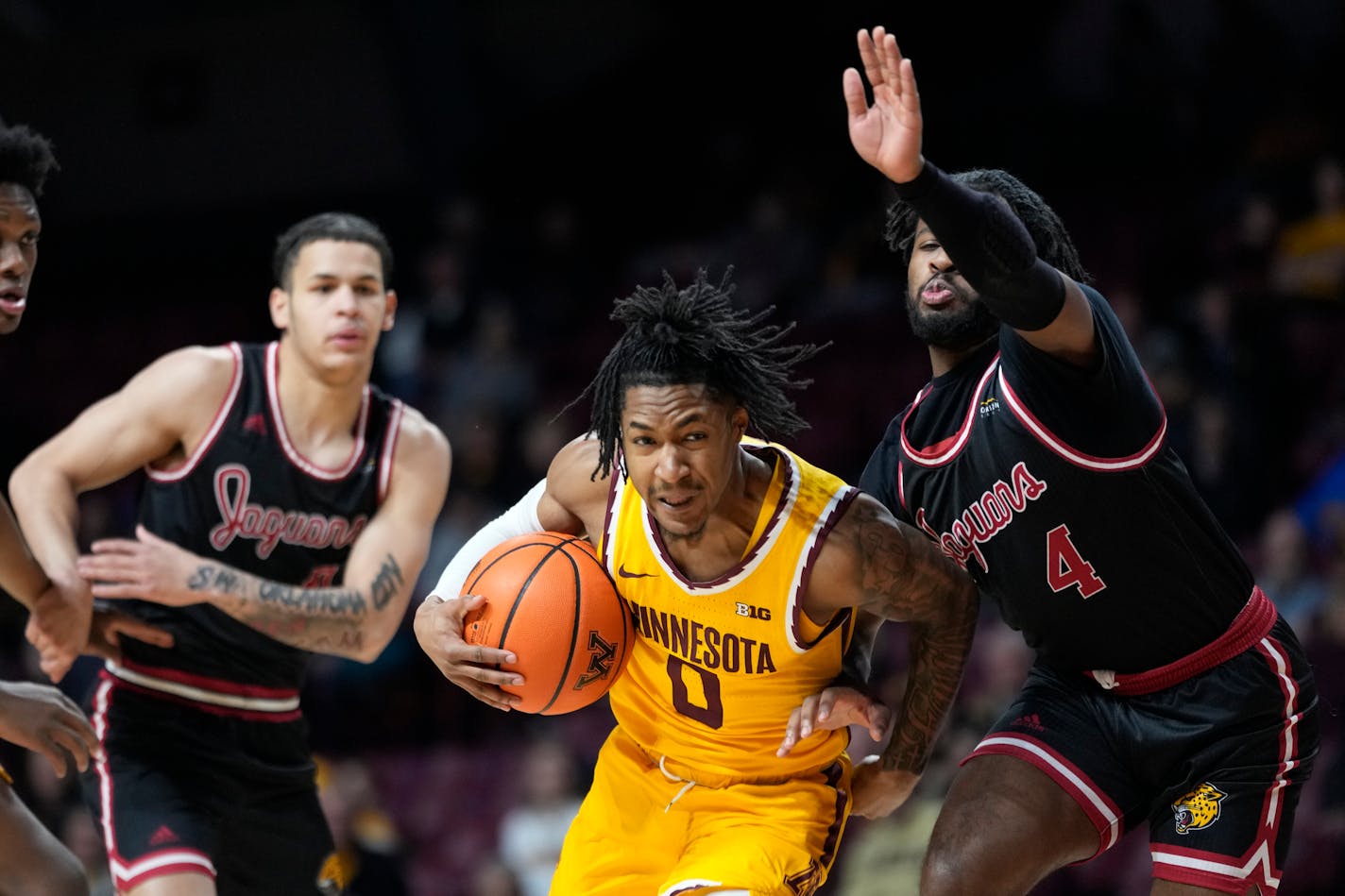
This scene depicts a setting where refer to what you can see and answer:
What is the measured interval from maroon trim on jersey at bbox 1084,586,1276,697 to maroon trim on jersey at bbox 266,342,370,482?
7.81 ft

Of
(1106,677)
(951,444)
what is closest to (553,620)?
(951,444)

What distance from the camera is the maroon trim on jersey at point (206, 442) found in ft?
15.5

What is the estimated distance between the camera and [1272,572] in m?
6.77

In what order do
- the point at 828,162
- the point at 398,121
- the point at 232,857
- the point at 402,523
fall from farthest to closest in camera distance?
1. the point at 398,121
2. the point at 828,162
3. the point at 402,523
4. the point at 232,857

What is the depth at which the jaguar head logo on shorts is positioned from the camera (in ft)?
12.2

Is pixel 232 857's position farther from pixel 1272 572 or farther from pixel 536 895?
pixel 1272 572

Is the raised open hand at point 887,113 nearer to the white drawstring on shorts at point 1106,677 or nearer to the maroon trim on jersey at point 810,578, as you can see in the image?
the maroon trim on jersey at point 810,578

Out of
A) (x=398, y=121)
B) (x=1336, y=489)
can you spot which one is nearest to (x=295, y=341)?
(x=1336, y=489)

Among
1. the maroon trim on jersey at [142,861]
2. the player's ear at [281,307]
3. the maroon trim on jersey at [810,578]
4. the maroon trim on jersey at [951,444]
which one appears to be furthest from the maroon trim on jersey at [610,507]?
the player's ear at [281,307]

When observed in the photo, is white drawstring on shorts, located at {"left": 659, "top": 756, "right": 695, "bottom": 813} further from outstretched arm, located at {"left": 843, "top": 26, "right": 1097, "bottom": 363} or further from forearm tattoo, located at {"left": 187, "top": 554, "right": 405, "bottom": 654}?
outstretched arm, located at {"left": 843, "top": 26, "right": 1097, "bottom": 363}

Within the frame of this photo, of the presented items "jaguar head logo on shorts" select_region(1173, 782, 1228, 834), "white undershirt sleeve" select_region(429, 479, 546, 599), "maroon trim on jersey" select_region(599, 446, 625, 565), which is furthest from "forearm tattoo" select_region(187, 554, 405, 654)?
"jaguar head logo on shorts" select_region(1173, 782, 1228, 834)

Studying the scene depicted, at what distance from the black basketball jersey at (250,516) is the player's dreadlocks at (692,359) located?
4.09 ft

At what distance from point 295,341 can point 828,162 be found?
6808 millimetres

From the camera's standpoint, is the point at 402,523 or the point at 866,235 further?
the point at 866,235
